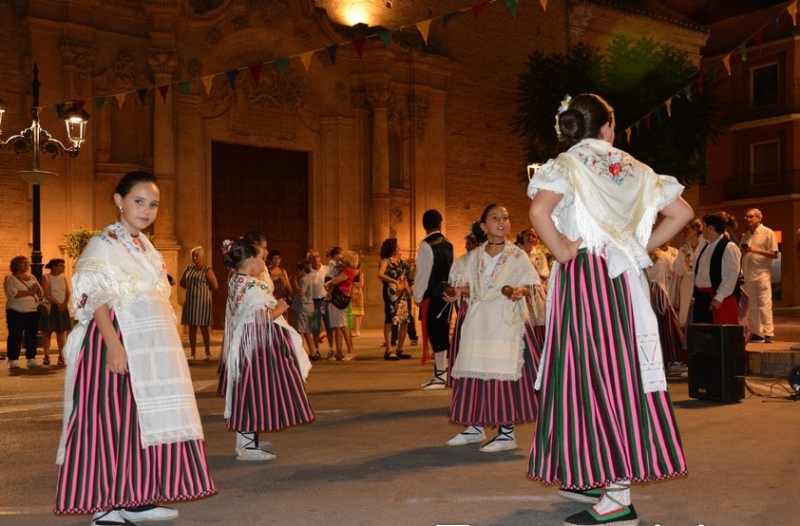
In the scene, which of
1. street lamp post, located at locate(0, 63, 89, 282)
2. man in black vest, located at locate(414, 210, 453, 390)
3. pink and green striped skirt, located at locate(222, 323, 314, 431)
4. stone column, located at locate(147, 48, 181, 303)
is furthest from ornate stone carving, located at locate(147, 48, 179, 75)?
pink and green striped skirt, located at locate(222, 323, 314, 431)

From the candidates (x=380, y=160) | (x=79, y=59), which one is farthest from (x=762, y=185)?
(x=79, y=59)

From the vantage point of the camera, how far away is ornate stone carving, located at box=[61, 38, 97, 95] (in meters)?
17.4

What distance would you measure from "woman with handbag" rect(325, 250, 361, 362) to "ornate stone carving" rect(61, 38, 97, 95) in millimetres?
6687

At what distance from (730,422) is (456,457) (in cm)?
260

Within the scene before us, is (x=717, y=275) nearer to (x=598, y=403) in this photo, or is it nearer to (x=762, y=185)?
(x=598, y=403)

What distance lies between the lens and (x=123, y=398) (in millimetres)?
4594

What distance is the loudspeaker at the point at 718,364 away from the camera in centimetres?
884

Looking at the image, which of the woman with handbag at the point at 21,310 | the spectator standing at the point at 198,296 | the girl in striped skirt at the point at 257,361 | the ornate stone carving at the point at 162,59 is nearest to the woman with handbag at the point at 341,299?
the spectator standing at the point at 198,296

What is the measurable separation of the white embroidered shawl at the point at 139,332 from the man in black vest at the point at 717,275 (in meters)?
7.05

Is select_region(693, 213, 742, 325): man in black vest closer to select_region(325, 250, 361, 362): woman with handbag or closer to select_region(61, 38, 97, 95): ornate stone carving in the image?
select_region(325, 250, 361, 362): woman with handbag

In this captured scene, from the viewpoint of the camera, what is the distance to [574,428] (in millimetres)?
4312

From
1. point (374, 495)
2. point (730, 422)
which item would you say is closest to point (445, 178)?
point (730, 422)

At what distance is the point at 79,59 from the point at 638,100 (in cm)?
1249

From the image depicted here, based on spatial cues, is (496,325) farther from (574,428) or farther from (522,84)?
(522,84)
